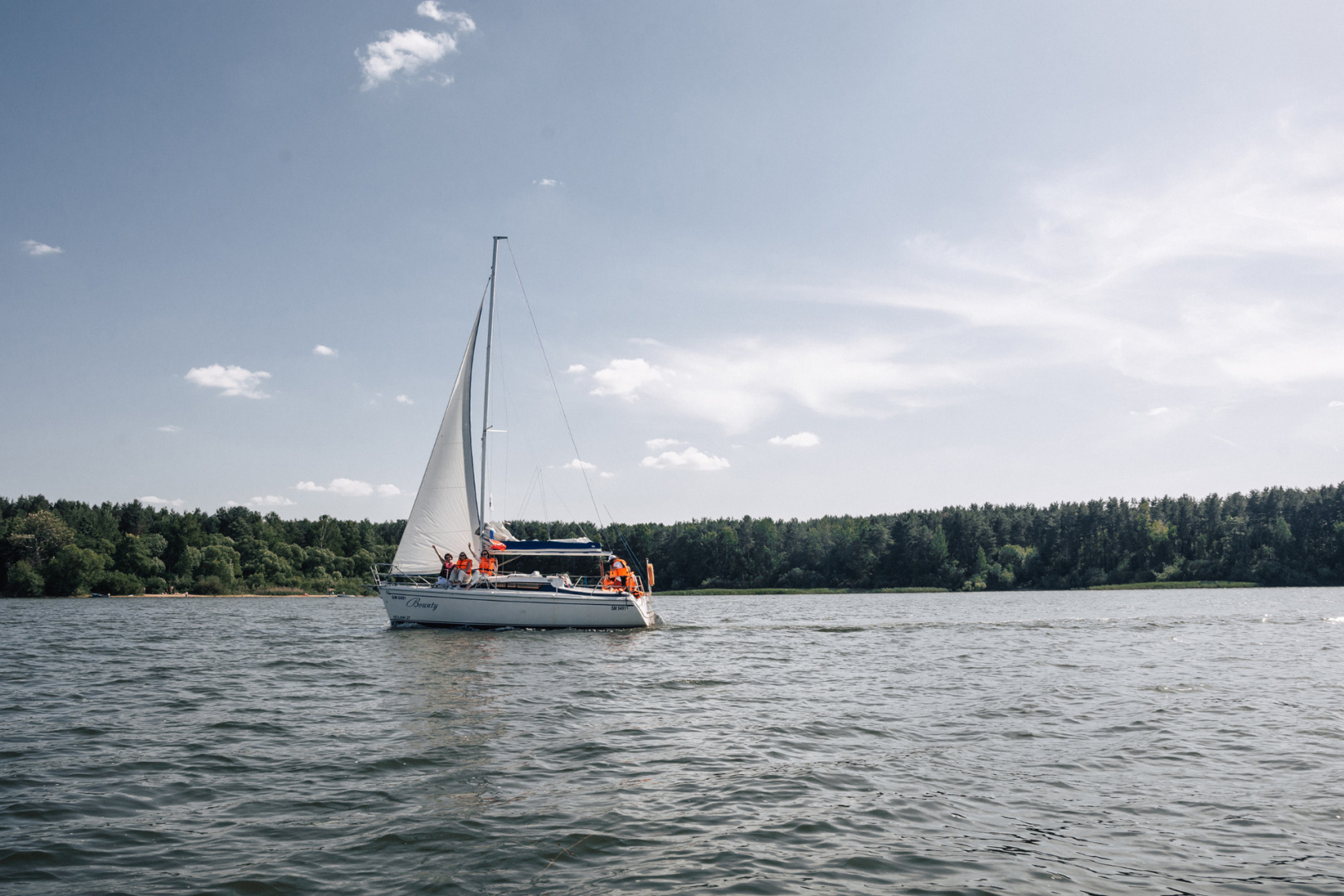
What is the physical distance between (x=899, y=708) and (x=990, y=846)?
304 inches

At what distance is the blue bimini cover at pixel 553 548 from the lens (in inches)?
A: 1261

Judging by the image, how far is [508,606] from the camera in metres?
31.2

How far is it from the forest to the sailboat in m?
71.1

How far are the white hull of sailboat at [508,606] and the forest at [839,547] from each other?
71.4 meters

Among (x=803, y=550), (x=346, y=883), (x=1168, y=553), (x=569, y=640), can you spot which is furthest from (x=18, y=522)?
(x=1168, y=553)

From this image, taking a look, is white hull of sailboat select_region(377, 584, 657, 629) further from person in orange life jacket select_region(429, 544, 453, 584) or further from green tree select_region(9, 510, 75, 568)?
green tree select_region(9, 510, 75, 568)

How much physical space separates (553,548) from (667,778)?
23076 millimetres

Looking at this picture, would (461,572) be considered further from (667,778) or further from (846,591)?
(846,591)

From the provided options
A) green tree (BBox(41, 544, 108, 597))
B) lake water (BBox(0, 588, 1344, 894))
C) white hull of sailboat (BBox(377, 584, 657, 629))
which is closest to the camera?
lake water (BBox(0, 588, 1344, 894))

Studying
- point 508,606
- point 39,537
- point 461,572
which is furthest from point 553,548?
point 39,537

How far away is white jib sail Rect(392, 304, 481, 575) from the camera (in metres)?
31.8

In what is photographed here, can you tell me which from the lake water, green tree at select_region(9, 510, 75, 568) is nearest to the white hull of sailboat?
the lake water

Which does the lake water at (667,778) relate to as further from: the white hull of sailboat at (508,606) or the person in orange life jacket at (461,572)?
the person in orange life jacket at (461,572)

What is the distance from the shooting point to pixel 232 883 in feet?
20.4
